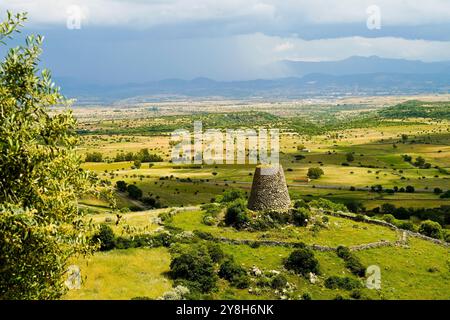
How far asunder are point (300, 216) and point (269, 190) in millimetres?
4966

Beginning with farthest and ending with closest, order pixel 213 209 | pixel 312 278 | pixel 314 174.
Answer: pixel 314 174
pixel 213 209
pixel 312 278

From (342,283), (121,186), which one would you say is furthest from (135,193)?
(342,283)

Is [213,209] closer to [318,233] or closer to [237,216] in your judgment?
[237,216]

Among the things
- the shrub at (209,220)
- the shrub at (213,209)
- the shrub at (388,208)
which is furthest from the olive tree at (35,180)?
the shrub at (388,208)

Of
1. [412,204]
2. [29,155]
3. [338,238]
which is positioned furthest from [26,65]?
[412,204]

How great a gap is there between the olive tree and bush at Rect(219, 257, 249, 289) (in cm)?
2561

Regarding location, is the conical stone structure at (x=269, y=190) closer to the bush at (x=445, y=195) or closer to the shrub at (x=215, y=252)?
the shrub at (x=215, y=252)

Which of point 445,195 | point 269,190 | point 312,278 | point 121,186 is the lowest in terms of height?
point 445,195

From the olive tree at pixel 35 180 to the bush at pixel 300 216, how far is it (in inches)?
1555

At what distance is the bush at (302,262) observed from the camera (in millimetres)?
50156

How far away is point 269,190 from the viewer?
59.6 m

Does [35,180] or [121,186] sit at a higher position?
[35,180]

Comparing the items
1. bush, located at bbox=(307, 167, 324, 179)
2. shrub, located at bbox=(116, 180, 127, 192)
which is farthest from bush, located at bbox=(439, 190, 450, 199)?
shrub, located at bbox=(116, 180, 127, 192)

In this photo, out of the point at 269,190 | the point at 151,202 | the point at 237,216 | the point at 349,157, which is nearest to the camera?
the point at 269,190
